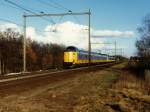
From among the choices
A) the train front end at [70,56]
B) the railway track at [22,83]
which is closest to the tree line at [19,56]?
the train front end at [70,56]

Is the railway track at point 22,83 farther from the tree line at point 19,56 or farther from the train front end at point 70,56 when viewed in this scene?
the train front end at point 70,56

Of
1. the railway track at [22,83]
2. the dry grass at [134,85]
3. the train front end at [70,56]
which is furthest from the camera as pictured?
the train front end at [70,56]

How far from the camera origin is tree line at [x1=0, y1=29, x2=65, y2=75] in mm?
62156

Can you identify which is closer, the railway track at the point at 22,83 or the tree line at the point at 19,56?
the railway track at the point at 22,83

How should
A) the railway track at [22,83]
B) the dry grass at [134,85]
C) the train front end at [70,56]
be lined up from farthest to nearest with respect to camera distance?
the train front end at [70,56], the dry grass at [134,85], the railway track at [22,83]

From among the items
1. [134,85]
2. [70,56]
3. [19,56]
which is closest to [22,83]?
[134,85]

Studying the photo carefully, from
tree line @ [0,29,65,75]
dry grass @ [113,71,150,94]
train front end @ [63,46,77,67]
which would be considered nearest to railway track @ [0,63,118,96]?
dry grass @ [113,71,150,94]

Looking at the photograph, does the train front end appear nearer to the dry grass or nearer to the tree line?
the tree line

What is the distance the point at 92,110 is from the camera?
12883 mm

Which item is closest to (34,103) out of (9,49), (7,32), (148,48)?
(9,49)

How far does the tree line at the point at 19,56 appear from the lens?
204 ft

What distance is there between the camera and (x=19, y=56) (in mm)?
67562

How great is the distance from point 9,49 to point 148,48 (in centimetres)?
2458

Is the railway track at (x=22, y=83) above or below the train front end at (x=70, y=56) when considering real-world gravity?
below
